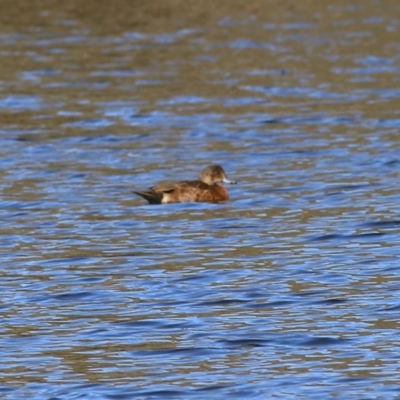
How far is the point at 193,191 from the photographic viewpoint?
13414 mm

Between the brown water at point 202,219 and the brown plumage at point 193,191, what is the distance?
0.12 metres

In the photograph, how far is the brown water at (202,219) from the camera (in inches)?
308

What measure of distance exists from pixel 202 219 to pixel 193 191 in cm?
90

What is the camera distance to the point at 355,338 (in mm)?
8141

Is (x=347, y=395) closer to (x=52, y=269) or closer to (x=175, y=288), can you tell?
(x=175, y=288)

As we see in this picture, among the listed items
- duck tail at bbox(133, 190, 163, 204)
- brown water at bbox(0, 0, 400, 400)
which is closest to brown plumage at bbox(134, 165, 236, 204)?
duck tail at bbox(133, 190, 163, 204)

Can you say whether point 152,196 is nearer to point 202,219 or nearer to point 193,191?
point 193,191

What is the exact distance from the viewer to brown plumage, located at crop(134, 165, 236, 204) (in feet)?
42.9

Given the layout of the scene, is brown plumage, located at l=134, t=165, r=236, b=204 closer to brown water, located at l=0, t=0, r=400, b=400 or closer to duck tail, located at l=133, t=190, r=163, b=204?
duck tail, located at l=133, t=190, r=163, b=204

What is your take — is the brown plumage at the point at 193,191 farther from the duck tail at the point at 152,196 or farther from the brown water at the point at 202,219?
the brown water at the point at 202,219

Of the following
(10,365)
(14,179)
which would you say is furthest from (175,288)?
(14,179)

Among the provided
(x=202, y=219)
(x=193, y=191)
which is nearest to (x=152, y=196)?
(x=193, y=191)

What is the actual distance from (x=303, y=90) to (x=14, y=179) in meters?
6.72

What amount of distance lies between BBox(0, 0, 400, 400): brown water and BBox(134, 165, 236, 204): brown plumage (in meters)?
0.12
